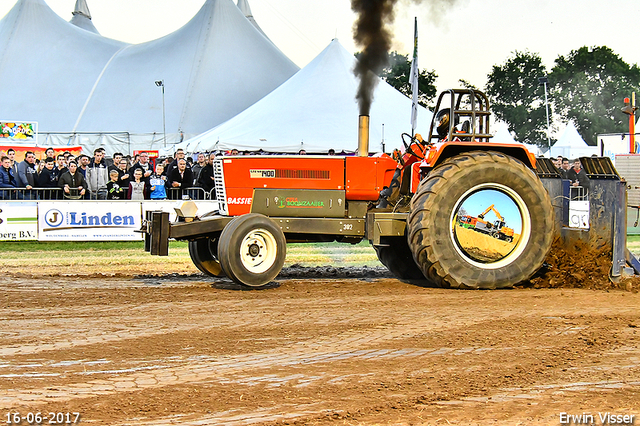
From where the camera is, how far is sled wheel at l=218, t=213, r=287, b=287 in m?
6.57


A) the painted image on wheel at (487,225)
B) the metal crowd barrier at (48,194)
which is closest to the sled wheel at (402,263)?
the painted image on wheel at (487,225)

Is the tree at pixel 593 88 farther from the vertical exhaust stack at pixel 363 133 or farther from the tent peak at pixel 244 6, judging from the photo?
the vertical exhaust stack at pixel 363 133

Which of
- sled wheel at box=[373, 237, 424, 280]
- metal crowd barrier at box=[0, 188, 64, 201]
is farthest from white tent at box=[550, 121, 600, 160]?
sled wheel at box=[373, 237, 424, 280]

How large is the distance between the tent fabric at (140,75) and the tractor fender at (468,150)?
24952 mm

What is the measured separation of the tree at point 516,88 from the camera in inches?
2859

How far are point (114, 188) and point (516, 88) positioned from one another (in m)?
68.3

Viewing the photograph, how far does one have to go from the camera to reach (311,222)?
7180 millimetres

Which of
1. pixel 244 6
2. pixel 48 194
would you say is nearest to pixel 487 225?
pixel 48 194

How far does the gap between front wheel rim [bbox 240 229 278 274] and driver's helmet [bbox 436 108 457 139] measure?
2152 millimetres

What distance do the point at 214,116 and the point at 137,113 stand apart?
3716mm

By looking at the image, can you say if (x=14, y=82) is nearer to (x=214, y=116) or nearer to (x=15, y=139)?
(x=15, y=139)

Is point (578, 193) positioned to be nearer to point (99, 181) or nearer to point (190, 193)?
point (190, 193)

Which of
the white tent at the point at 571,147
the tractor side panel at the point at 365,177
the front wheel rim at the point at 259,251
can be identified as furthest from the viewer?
the white tent at the point at 571,147

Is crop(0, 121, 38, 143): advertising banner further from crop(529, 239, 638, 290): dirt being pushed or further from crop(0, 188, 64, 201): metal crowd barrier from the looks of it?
crop(529, 239, 638, 290): dirt being pushed
